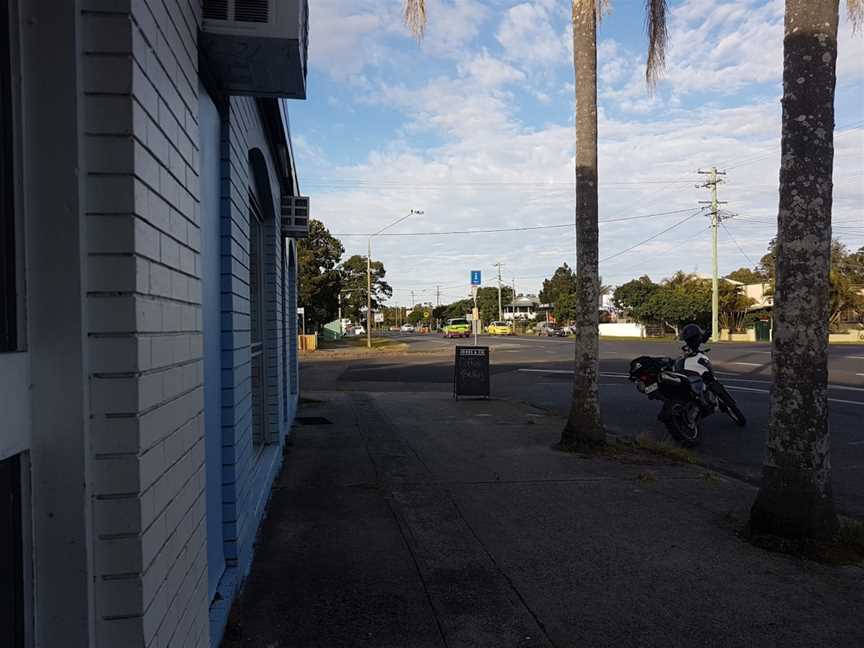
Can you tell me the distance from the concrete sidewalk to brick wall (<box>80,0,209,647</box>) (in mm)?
1839

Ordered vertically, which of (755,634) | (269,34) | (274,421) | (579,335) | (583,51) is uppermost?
(583,51)

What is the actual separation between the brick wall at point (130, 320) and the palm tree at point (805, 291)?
4.52 meters

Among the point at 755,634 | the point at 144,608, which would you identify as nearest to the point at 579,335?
the point at 755,634

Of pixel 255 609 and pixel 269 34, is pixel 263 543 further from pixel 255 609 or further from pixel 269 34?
pixel 269 34

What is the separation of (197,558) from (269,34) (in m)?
2.33

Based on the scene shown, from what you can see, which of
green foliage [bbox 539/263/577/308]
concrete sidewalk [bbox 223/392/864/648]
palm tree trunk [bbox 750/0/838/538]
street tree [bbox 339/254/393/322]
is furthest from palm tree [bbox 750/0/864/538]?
green foliage [bbox 539/263/577/308]

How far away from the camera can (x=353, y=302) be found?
63656 millimetres

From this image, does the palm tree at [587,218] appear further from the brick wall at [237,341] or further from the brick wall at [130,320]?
the brick wall at [130,320]

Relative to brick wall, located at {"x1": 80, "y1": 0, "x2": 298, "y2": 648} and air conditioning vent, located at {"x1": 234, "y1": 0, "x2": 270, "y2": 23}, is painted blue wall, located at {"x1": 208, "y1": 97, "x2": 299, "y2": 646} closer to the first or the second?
air conditioning vent, located at {"x1": 234, "y1": 0, "x2": 270, "y2": 23}

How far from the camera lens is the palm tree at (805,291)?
17.0ft

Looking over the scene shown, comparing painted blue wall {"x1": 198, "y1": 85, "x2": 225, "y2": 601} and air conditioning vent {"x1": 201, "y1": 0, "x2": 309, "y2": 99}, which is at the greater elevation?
air conditioning vent {"x1": 201, "y1": 0, "x2": 309, "y2": 99}

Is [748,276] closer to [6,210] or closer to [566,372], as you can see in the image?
[566,372]

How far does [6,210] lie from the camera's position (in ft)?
5.89

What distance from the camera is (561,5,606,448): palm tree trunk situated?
9.09m
